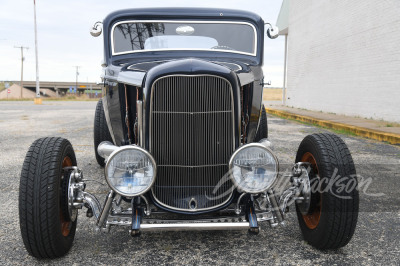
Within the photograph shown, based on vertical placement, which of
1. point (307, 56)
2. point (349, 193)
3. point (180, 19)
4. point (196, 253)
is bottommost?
point (196, 253)

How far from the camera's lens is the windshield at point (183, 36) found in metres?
3.39

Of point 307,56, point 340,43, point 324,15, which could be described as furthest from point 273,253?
point 307,56

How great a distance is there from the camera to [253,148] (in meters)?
2.31

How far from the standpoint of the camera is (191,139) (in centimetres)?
242

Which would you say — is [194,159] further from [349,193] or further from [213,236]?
[349,193]

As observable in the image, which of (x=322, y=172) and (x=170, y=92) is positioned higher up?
(x=170, y=92)

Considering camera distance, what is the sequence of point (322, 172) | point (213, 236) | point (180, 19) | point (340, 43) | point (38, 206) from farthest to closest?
1. point (340, 43)
2. point (180, 19)
3. point (213, 236)
4. point (322, 172)
5. point (38, 206)

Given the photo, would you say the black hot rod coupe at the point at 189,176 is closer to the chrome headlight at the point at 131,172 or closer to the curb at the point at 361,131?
the chrome headlight at the point at 131,172

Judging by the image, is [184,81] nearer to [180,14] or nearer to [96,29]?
[180,14]

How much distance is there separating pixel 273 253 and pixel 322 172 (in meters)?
0.66

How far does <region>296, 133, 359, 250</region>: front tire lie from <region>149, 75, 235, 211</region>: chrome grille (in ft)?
2.07

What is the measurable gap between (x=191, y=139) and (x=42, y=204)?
104 cm

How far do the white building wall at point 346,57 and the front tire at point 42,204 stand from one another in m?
9.41

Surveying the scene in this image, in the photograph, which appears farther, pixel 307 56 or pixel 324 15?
pixel 307 56
